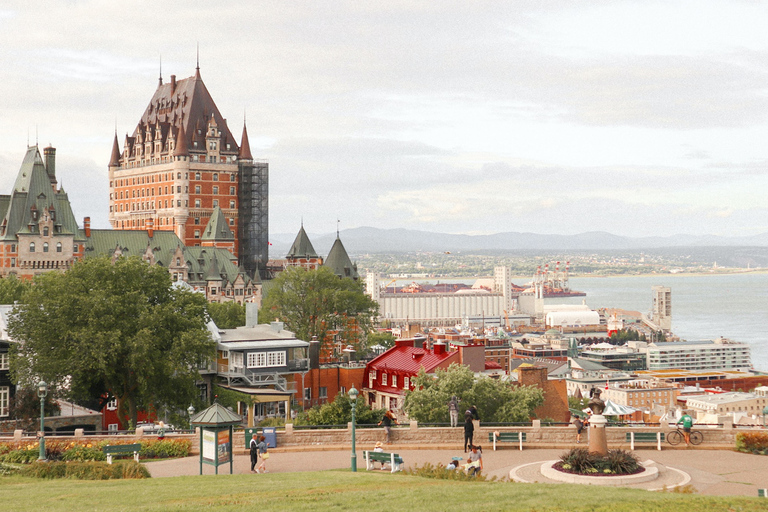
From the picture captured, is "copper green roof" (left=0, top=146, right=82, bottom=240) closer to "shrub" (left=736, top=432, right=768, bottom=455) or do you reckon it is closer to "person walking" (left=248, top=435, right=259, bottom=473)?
"person walking" (left=248, top=435, right=259, bottom=473)

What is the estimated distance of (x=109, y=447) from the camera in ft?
105

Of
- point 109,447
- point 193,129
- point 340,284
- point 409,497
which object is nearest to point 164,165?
point 193,129

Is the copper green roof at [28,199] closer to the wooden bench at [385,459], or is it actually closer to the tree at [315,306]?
the tree at [315,306]

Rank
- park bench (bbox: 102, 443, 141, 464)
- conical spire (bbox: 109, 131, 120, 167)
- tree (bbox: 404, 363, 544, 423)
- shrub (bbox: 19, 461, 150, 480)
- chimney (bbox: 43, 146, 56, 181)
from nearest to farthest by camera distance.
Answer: shrub (bbox: 19, 461, 150, 480), park bench (bbox: 102, 443, 141, 464), tree (bbox: 404, 363, 544, 423), chimney (bbox: 43, 146, 56, 181), conical spire (bbox: 109, 131, 120, 167)

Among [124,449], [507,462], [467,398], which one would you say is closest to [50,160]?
[467,398]

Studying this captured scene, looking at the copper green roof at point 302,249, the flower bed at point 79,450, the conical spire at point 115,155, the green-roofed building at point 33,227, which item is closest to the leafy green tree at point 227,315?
the green-roofed building at point 33,227

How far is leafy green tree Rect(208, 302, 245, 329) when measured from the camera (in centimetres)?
8862

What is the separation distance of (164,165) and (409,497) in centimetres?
13741

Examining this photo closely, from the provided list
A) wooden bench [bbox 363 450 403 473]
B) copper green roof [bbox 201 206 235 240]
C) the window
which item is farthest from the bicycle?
copper green roof [bbox 201 206 235 240]

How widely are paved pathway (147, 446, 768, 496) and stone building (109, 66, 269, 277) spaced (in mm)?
116954

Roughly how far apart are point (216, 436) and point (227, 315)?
209ft

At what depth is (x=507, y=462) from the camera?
30.7 metres

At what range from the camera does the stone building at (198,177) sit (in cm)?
15062

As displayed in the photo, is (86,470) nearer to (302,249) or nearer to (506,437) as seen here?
(506,437)
